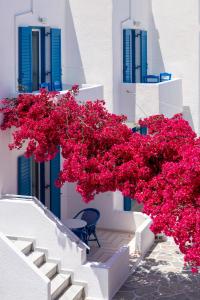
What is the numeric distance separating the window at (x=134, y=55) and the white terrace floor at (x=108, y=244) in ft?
20.6

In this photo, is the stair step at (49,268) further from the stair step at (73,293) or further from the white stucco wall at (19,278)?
the white stucco wall at (19,278)

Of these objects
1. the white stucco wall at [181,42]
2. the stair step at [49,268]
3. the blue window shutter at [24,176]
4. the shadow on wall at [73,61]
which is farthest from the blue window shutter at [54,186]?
the white stucco wall at [181,42]

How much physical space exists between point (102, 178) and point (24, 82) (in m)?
5.47

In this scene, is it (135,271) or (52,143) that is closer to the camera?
(52,143)

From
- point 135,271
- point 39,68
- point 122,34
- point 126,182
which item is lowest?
point 135,271

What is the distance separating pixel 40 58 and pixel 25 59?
5.39 ft

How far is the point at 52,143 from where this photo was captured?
47.3ft

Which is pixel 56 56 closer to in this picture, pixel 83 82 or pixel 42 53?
pixel 42 53

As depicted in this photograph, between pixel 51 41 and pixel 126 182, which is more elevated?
pixel 51 41

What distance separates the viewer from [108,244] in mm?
18562

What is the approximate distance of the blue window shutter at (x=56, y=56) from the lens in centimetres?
1906

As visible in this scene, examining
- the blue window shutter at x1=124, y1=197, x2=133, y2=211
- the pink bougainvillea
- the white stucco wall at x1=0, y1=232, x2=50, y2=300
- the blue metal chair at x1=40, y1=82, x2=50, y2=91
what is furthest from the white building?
the pink bougainvillea

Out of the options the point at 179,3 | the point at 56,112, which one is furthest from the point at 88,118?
the point at 179,3

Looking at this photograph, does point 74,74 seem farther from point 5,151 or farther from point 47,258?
point 47,258
